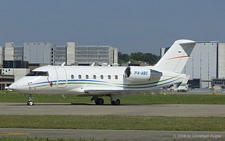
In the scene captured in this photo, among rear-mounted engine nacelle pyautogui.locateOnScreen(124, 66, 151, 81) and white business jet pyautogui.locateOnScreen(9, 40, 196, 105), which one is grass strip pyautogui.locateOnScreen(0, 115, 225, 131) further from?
rear-mounted engine nacelle pyautogui.locateOnScreen(124, 66, 151, 81)

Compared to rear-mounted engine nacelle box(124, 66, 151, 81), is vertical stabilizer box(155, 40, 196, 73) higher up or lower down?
higher up

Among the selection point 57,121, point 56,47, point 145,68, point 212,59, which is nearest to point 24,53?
point 56,47

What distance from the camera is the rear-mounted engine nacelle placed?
4131 centimetres

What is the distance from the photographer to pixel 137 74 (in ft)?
136

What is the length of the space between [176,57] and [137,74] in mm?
4578

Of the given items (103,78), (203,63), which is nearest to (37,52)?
(203,63)

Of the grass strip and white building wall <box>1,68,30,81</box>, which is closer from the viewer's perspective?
the grass strip

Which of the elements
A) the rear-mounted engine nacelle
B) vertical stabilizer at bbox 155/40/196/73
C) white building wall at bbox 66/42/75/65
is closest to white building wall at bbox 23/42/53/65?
white building wall at bbox 66/42/75/65

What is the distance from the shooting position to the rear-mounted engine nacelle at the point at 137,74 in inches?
1626

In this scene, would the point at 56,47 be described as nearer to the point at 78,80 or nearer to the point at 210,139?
the point at 78,80

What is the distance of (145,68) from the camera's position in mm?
42281

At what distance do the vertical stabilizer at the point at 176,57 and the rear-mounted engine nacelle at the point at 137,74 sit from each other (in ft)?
6.65

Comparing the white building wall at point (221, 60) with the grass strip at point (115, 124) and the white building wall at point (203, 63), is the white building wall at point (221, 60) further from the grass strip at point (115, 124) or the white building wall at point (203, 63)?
the grass strip at point (115, 124)

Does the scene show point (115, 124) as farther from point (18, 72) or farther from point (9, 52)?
point (9, 52)
